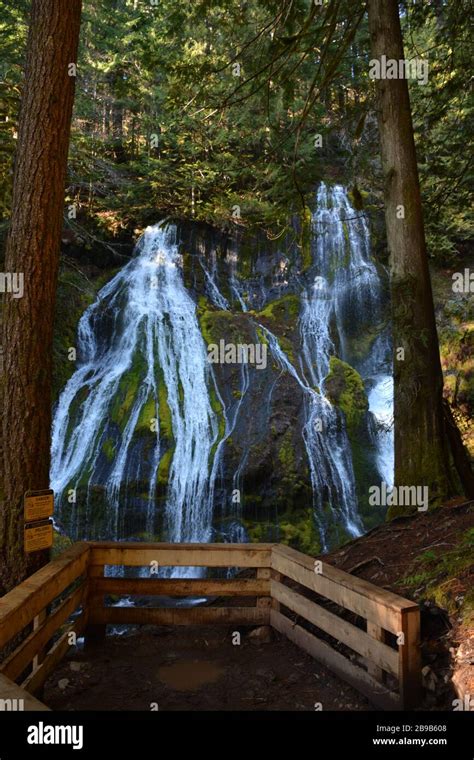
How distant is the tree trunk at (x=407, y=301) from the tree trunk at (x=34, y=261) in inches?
152

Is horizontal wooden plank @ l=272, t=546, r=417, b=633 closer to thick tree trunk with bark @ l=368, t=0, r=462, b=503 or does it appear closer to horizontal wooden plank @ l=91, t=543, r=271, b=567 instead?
horizontal wooden plank @ l=91, t=543, r=271, b=567

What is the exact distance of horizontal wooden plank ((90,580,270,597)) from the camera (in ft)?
16.3

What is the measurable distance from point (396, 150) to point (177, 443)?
24.6ft

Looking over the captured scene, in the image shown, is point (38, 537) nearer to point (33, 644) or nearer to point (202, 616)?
point (33, 644)

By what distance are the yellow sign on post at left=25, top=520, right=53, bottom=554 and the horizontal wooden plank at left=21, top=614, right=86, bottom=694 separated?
2.33 ft

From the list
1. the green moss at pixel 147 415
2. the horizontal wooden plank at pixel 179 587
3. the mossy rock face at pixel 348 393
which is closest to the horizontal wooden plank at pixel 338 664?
the horizontal wooden plank at pixel 179 587

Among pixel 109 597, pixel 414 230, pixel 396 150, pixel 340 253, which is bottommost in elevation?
pixel 109 597

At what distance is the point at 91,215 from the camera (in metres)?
18.1

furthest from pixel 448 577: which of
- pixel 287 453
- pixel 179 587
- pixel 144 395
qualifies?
pixel 144 395

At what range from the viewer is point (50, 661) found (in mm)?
3939

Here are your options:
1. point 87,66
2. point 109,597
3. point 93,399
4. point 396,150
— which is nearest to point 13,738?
point 396,150

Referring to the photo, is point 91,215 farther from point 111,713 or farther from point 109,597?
point 111,713

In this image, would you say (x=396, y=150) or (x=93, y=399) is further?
(x=93, y=399)

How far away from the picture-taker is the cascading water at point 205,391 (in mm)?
11273
